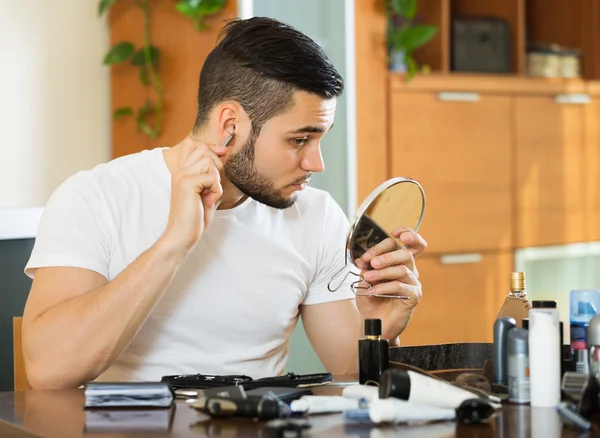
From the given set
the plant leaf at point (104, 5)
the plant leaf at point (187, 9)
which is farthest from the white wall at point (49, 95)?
the plant leaf at point (187, 9)

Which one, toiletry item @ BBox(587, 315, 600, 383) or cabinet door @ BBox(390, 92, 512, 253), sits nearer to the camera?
toiletry item @ BBox(587, 315, 600, 383)

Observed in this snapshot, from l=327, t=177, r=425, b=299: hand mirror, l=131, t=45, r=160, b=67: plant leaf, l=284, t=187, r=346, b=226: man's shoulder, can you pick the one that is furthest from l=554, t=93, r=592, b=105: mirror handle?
l=327, t=177, r=425, b=299: hand mirror

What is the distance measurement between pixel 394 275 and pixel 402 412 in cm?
54

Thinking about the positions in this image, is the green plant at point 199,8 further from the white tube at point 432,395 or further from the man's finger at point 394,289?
the white tube at point 432,395

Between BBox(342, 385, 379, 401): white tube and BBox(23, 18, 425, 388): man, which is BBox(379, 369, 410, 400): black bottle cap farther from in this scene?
BBox(23, 18, 425, 388): man

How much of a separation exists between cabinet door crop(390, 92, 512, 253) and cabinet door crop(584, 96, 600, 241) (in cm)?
46

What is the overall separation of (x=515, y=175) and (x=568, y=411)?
105 inches

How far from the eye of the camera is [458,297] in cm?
370

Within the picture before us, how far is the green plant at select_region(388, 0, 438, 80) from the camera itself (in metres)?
3.50

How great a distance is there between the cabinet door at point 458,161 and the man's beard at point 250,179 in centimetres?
163

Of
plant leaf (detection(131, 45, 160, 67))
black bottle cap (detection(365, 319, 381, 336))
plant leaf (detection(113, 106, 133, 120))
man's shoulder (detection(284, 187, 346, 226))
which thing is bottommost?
black bottle cap (detection(365, 319, 381, 336))

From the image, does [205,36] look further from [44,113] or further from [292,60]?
[292,60]

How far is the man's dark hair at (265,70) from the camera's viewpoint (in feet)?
6.40

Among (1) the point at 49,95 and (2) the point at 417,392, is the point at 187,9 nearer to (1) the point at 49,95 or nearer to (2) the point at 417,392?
(1) the point at 49,95
